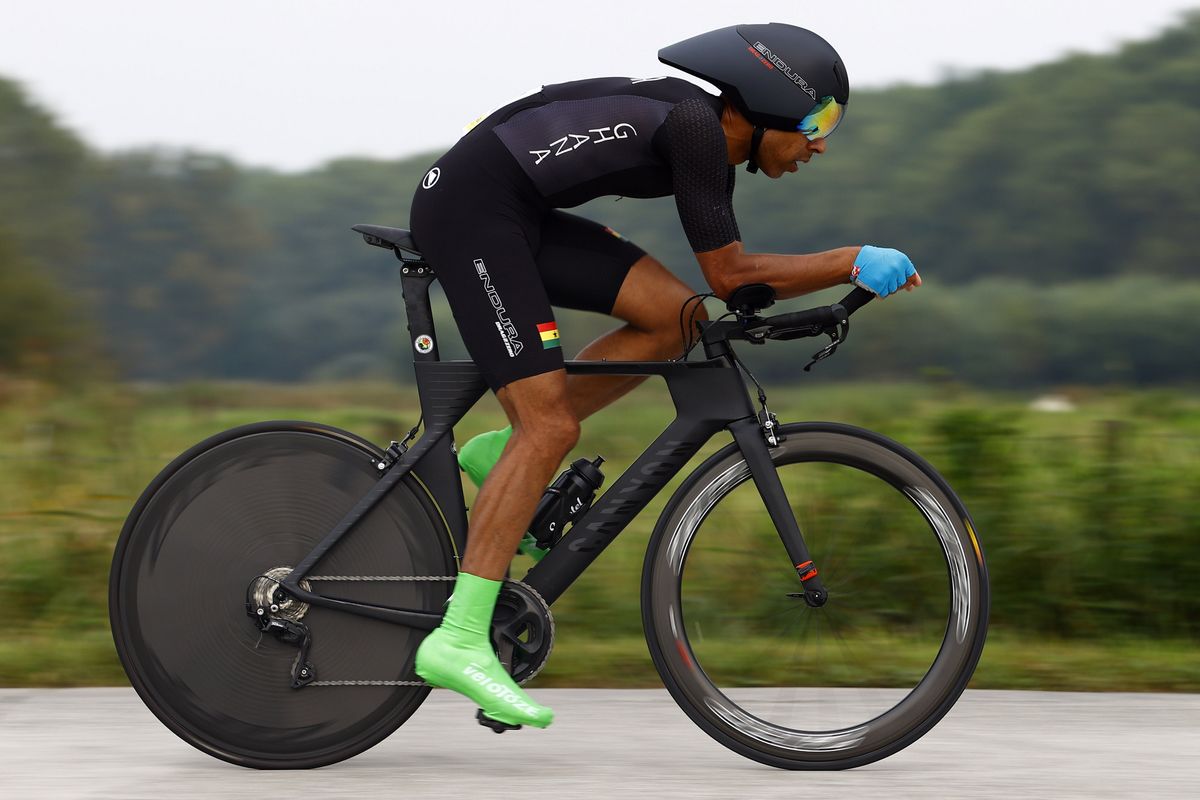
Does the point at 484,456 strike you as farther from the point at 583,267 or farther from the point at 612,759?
the point at 612,759

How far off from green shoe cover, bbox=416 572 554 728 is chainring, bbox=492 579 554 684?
0.12 ft

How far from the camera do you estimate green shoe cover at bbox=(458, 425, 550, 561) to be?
12.3 ft

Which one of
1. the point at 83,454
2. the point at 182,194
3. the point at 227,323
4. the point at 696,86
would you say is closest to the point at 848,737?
the point at 696,86

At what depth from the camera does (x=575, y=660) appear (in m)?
4.73

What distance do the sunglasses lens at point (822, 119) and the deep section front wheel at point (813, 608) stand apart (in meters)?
0.74

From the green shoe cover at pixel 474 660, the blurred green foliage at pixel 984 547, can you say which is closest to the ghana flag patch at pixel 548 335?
the blurred green foliage at pixel 984 547

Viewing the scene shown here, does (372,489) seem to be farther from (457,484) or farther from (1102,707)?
(1102,707)

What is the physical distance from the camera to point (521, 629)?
3604mm

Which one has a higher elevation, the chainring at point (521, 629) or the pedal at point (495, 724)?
the chainring at point (521, 629)

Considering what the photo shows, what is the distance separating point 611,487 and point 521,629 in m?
0.43

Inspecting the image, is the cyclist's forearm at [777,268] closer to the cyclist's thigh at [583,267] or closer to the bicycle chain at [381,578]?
the cyclist's thigh at [583,267]

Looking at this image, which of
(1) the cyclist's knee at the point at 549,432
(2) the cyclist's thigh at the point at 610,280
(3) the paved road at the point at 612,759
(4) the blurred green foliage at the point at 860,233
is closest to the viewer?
(3) the paved road at the point at 612,759

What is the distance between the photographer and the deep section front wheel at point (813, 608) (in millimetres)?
3555

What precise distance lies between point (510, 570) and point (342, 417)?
15.7 feet
